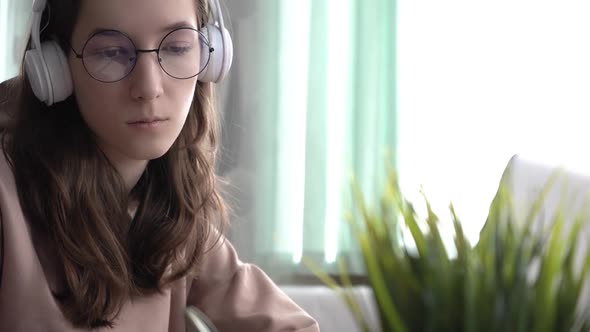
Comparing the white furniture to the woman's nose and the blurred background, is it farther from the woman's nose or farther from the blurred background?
the blurred background

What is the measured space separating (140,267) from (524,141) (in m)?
1.92

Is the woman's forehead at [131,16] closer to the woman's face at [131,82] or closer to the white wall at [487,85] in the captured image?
the woman's face at [131,82]

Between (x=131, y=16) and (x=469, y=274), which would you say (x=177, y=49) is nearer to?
(x=131, y=16)

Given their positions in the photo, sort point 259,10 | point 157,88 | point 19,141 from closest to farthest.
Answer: point 157,88 → point 19,141 → point 259,10

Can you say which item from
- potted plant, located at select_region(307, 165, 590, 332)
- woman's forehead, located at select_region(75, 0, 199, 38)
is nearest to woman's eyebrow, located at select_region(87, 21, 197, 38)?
woman's forehead, located at select_region(75, 0, 199, 38)

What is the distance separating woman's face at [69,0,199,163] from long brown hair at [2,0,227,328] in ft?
0.21

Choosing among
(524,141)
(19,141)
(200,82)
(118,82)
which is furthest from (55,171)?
(524,141)

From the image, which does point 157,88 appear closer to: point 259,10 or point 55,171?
point 55,171

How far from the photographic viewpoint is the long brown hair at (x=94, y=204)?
4.27ft

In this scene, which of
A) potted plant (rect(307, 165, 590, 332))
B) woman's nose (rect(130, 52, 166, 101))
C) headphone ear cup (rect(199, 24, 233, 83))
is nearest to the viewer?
potted plant (rect(307, 165, 590, 332))

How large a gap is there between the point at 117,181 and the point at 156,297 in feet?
0.66

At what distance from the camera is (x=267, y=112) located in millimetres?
2930

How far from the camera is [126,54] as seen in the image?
1222 millimetres

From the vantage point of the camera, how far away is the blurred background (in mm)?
2924
